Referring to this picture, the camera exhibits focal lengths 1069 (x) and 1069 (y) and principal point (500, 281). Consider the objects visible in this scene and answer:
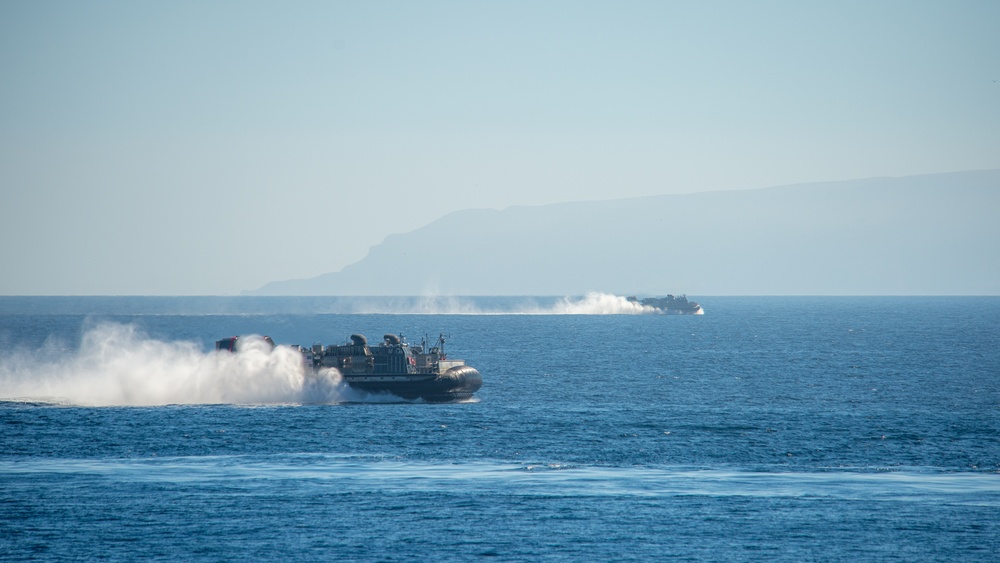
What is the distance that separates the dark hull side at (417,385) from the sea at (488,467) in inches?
34.2

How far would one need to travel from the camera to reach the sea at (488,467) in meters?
41.5

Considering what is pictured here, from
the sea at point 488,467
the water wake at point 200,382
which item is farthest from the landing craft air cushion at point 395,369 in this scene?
the sea at point 488,467

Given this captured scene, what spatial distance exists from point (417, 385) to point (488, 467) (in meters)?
26.5

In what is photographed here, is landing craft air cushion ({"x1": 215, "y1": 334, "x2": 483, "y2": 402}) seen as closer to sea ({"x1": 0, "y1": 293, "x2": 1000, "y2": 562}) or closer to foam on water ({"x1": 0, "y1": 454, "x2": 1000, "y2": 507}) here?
sea ({"x1": 0, "y1": 293, "x2": 1000, "y2": 562})

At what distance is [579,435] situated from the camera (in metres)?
66.2

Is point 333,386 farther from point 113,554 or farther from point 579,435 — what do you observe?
point 113,554

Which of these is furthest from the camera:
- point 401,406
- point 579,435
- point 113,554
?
point 401,406

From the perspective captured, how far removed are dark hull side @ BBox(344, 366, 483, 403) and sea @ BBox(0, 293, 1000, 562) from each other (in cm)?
87

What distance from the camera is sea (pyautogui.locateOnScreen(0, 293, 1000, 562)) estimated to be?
41469mm

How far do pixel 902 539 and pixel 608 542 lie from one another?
37.6 ft

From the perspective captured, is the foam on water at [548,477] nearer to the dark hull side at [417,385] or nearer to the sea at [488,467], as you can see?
the sea at [488,467]

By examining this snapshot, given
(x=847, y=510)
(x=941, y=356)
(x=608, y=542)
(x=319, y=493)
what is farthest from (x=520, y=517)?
(x=941, y=356)

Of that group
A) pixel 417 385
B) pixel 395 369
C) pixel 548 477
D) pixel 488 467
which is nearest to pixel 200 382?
pixel 395 369

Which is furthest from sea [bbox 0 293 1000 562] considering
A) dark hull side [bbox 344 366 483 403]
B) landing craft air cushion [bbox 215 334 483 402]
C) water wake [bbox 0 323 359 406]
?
landing craft air cushion [bbox 215 334 483 402]
